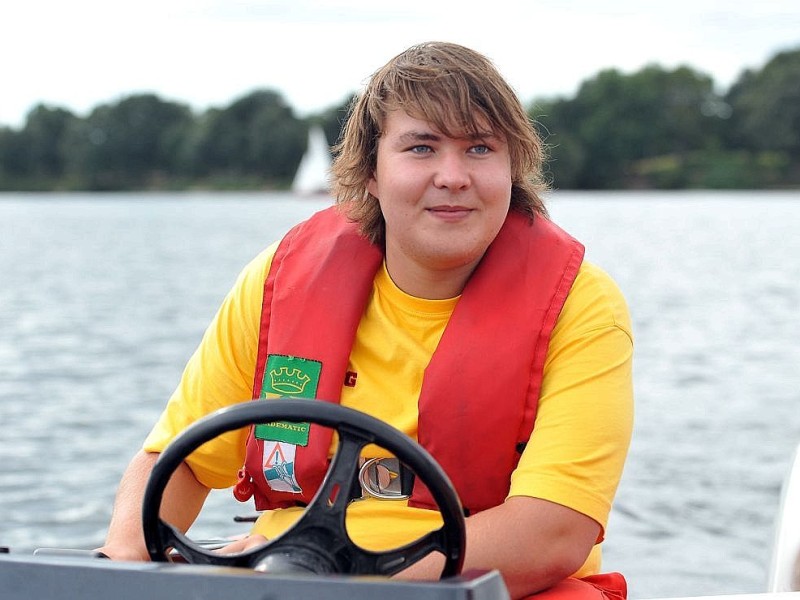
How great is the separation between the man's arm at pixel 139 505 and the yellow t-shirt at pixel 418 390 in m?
0.02

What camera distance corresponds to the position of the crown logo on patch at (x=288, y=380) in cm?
206

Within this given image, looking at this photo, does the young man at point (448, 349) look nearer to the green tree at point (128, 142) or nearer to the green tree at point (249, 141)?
the green tree at point (249, 141)

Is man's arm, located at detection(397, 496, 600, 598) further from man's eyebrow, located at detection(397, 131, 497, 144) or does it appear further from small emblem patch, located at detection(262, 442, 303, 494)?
man's eyebrow, located at detection(397, 131, 497, 144)

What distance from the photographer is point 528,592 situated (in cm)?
188

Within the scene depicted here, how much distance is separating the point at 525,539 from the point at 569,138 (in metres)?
47.7

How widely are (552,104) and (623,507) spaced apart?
4528 centimetres

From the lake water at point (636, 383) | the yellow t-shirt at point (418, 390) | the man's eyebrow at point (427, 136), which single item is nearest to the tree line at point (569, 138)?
the lake water at point (636, 383)

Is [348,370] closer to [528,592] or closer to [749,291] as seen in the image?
[528,592]

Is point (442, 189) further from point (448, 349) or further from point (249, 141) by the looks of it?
point (249, 141)

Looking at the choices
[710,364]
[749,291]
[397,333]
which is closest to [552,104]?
[749,291]

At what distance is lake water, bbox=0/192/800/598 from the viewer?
520cm

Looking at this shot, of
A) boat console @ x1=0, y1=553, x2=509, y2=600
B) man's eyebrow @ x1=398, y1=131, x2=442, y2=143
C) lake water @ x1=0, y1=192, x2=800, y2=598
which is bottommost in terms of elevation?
lake water @ x1=0, y1=192, x2=800, y2=598

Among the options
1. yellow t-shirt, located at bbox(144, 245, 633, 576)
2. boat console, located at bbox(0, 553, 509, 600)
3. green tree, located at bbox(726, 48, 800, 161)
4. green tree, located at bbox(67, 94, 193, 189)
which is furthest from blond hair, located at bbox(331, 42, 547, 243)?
green tree, located at bbox(67, 94, 193, 189)

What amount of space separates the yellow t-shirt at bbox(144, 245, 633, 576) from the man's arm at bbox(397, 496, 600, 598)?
2 cm
